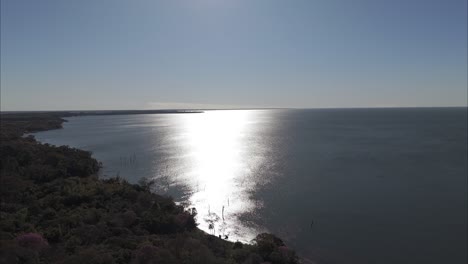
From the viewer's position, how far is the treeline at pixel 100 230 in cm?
2420

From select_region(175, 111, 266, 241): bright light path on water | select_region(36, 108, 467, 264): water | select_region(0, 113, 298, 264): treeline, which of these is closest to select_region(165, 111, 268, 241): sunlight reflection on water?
select_region(175, 111, 266, 241): bright light path on water

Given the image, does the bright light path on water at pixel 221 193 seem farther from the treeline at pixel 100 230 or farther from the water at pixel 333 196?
the treeline at pixel 100 230

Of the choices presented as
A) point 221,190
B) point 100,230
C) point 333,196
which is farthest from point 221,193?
point 100,230

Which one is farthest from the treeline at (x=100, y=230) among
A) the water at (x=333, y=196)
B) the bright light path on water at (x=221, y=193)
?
the water at (x=333, y=196)

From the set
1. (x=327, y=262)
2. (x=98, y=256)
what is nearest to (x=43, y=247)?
(x=98, y=256)

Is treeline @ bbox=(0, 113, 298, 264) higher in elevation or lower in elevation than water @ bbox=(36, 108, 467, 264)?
higher

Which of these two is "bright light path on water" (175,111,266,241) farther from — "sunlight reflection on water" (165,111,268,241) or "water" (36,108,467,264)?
"water" (36,108,467,264)

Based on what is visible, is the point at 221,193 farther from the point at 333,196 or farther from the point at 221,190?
the point at 333,196

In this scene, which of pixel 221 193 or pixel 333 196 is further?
pixel 221 193

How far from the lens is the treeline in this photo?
79.4 ft

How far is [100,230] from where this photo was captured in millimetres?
30359

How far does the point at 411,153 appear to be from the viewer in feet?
308

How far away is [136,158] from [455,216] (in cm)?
7392

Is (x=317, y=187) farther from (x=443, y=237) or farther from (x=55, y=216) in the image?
(x=55, y=216)
